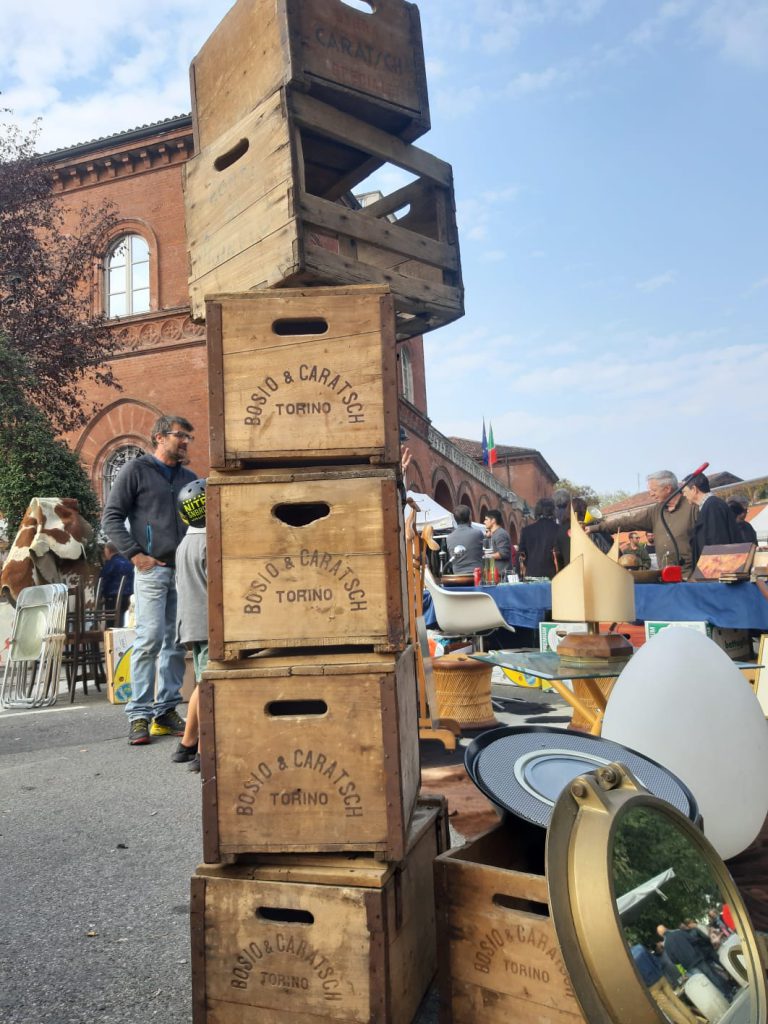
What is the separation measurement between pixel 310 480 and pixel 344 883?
994 mm

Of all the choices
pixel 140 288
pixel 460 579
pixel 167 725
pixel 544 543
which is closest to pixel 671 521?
pixel 544 543

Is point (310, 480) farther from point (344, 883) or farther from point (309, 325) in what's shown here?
point (344, 883)

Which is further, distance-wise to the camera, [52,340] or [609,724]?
[52,340]

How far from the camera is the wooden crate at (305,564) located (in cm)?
203

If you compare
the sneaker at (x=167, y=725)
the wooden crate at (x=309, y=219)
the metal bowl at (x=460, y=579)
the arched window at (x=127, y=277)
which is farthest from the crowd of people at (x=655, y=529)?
the arched window at (x=127, y=277)

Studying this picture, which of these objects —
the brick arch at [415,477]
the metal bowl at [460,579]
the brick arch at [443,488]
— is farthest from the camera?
the brick arch at [443,488]

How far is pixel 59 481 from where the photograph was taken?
13891mm

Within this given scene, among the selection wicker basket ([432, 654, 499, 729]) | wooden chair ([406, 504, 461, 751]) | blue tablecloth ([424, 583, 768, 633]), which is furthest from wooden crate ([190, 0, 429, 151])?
blue tablecloth ([424, 583, 768, 633])

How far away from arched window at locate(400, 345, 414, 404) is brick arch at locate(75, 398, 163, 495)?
31.5ft

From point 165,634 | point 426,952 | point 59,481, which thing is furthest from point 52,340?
point 426,952

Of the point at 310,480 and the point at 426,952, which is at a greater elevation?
the point at 310,480

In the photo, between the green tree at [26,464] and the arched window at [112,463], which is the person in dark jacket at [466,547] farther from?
the arched window at [112,463]

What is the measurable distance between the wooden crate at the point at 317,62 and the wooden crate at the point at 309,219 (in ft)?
0.29

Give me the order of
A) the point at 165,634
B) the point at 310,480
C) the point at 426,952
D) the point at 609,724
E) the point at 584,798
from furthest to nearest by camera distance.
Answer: the point at 165,634
the point at 609,724
the point at 310,480
the point at 426,952
the point at 584,798
